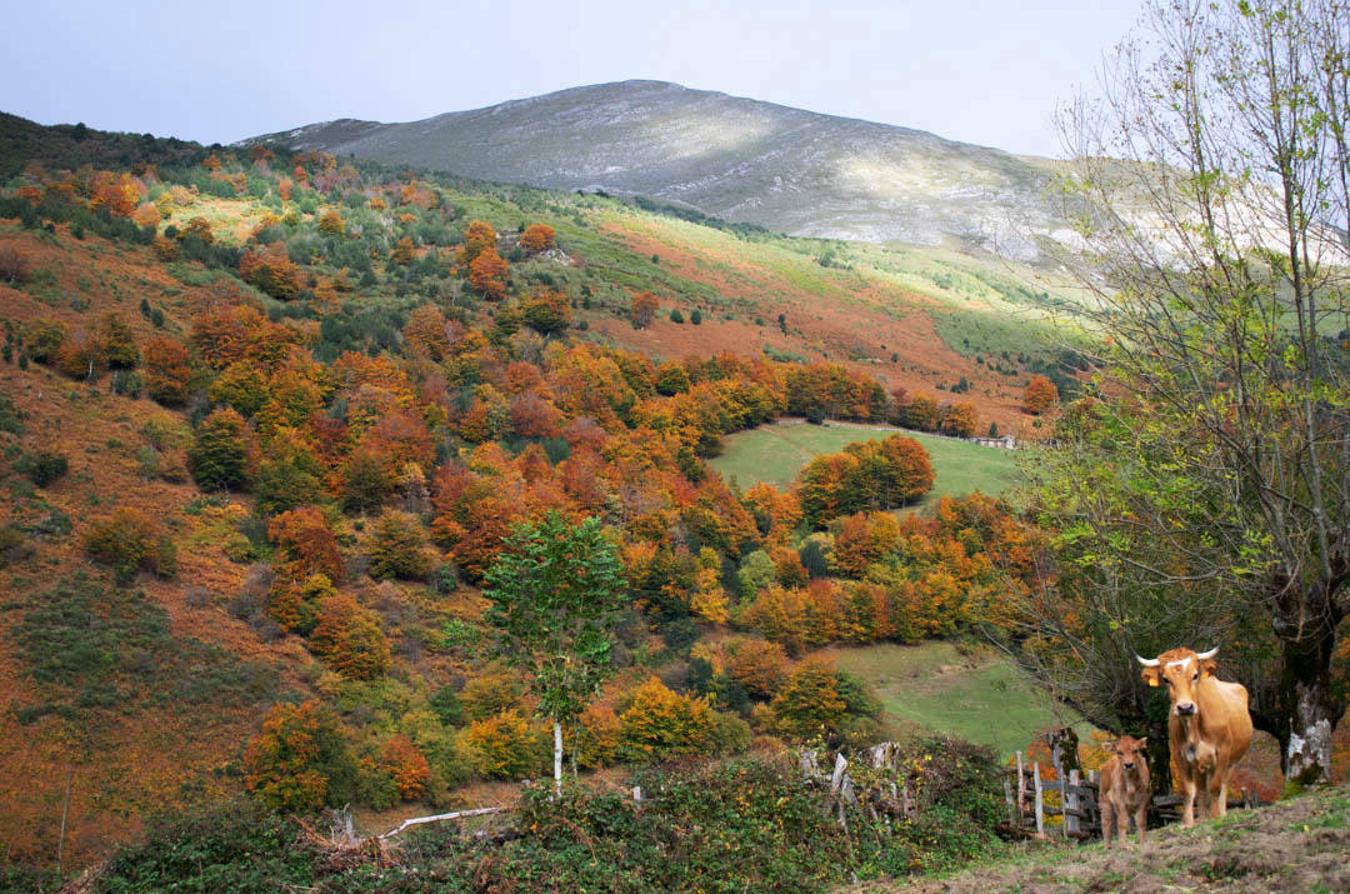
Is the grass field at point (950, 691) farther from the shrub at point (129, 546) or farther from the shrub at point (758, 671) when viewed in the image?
A: the shrub at point (129, 546)

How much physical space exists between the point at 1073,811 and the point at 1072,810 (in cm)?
2

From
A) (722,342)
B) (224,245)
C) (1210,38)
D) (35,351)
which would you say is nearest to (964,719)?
(1210,38)

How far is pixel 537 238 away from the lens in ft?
404

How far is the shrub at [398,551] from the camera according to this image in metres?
63.7

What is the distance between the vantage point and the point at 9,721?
39.4 m

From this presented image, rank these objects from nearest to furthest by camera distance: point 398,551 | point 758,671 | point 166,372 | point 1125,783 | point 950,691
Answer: point 1125,783
point 950,691
point 758,671
point 398,551
point 166,372

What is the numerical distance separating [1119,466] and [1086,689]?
24.7 feet

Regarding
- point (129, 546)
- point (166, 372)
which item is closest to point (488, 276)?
point (166, 372)

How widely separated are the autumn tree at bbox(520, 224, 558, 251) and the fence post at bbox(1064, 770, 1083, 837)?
11135cm

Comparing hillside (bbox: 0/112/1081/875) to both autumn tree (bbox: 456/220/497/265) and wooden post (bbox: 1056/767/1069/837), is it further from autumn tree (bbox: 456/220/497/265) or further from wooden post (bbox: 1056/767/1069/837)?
wooden post (bbox: 1056/767/1069/837)

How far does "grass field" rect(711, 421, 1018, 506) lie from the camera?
8762cm

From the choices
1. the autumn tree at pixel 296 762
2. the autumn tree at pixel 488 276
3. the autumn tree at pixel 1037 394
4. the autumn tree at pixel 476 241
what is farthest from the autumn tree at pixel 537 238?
the autumn tree at pixel 296 762

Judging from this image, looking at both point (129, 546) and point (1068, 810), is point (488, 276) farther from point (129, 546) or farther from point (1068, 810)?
point (1068, 810)

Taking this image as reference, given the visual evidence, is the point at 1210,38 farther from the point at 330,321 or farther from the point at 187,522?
the point at 330,321
